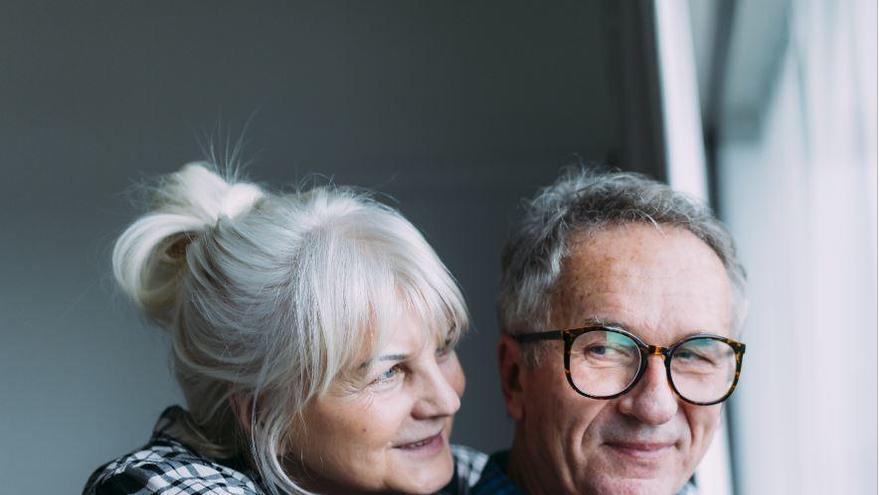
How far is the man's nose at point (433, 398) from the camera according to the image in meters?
1.56

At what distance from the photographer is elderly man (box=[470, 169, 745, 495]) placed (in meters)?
1.50

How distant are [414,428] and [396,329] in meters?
0.15

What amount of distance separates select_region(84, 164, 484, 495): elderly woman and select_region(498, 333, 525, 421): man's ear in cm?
7

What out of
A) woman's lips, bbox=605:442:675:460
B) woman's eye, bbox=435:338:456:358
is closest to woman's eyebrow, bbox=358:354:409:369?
woman's eye, bbox=435:338:456:358

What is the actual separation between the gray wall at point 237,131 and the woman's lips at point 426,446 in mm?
2010

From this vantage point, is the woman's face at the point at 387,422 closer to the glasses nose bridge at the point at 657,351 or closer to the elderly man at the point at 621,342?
the elderly man at the point at 621,342

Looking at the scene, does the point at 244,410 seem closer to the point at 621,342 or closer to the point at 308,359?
the point at 308,359

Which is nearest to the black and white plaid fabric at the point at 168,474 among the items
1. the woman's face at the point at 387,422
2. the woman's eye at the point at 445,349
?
the woman's face at the point at 387,422

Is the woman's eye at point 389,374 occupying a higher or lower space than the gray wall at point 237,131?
lower

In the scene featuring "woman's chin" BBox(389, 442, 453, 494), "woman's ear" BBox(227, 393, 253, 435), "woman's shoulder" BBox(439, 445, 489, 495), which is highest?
"woman's ear" BBox(227, 393, 253, 435)

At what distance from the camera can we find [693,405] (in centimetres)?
152

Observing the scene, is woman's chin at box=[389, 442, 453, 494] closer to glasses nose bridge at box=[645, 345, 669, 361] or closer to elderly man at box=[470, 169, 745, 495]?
elderly man at box=[470, 169, 745, 495]

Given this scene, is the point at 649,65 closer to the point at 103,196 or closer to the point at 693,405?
the point at 693,405

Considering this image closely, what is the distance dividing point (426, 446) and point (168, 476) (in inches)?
14.4
